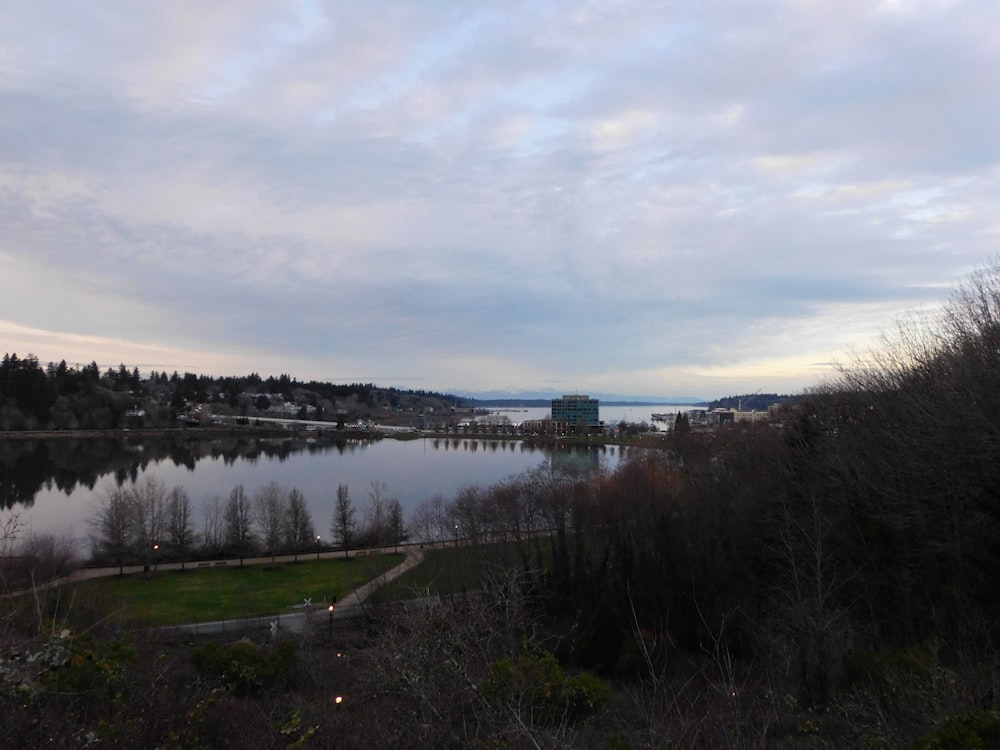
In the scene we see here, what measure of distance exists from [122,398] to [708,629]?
8022cm

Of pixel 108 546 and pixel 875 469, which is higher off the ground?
pixel 875 469

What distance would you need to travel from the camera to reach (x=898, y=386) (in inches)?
540

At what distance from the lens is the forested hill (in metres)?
62.0

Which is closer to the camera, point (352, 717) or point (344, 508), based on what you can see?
point (352, 717)

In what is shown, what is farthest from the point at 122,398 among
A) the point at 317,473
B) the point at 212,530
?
the point at 212,530

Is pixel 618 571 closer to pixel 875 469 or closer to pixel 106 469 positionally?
pixel 875 469

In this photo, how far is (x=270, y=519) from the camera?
23203 mm

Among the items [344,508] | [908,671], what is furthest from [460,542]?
[908,671]

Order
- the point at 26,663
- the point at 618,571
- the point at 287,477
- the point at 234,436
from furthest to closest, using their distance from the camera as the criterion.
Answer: the point at 234,436 → the point at 287,477 → the point at 618,571 → the point at 26,663

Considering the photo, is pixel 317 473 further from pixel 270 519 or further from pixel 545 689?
pixel 545 689

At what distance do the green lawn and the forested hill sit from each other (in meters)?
53.9

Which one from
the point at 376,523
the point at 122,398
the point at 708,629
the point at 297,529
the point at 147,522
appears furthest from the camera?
the point at 122,398

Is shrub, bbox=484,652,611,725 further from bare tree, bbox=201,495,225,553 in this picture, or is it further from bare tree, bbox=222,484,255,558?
bare tree, bbox=201,495,225,553

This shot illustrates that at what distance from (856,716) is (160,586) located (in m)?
19.3
